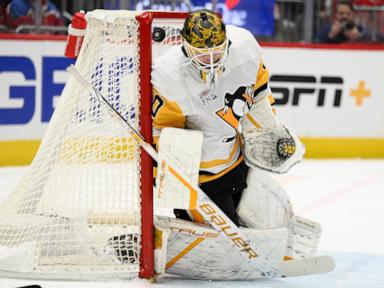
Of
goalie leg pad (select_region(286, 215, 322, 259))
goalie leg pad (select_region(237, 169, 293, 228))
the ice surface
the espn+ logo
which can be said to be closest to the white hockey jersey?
goalie leg pad (select_region(237, 169, 293, 228))

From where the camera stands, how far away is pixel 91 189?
3.29 m

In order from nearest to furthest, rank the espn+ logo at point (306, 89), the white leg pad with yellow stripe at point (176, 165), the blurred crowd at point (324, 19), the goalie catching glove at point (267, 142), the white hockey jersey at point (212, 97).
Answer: the white leg pad with yellow stripe at point (176, 165), the white hockey jersey at point (212, 97), the goalie catching glove at point (267, 142), the blurred crowd at point (324, 19), the espn+ logo at point (306, 89)

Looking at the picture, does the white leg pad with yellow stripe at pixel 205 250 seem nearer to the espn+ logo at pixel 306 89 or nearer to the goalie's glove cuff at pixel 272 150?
the goalie's glove cuff at pixel 272 150

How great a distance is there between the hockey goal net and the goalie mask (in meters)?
0.22

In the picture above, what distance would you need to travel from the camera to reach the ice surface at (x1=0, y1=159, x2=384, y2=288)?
3.24 metres

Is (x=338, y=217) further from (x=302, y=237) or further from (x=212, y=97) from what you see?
(x=212, y=97)

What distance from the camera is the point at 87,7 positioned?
20.7ft

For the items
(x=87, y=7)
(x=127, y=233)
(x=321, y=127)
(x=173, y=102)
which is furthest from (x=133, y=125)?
(x=321, y=127)

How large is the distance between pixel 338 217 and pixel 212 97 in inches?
68.9

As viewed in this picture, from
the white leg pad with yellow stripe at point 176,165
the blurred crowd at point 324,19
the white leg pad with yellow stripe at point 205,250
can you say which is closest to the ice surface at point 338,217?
the white leg pad with yellow stripe at point 205,250

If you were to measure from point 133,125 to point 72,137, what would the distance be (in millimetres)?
274

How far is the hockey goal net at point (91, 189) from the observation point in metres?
3.23

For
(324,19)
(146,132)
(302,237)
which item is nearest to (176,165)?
(146,132)

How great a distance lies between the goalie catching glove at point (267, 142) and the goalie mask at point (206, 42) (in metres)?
0.39
